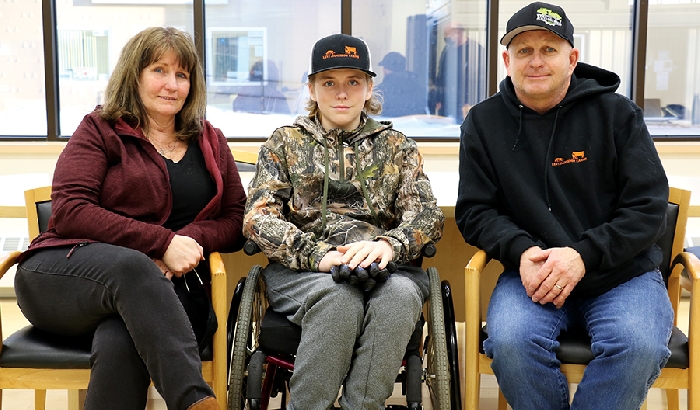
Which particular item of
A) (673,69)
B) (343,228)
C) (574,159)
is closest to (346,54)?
(343,228)

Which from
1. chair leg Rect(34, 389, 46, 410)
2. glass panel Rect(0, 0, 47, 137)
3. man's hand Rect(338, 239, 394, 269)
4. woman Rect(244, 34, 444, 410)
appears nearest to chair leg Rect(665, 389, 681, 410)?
woman Rect(244, 34, 444, 410)

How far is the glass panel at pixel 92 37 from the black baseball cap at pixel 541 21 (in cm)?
336

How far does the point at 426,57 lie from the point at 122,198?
3.45 metres

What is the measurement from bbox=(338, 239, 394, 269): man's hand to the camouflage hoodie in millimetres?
84

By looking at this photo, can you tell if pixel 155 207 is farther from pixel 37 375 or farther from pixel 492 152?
pixel 492 152

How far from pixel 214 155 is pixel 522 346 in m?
1.04

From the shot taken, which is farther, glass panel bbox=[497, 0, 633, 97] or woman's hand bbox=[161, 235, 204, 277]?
glass panel bbox=[497, 0, 633, 97]

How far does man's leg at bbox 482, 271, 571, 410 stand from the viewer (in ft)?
5.90

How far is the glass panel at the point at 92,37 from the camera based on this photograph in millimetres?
4938

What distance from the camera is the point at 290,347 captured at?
191 centimetres

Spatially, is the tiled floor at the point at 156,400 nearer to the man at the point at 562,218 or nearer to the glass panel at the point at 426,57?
the man at the point at 562,218

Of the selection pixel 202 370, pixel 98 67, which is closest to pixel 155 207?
pixel 202 370

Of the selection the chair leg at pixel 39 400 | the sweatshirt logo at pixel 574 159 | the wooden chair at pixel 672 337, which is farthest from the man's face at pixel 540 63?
the chair leg at pixel 39 400

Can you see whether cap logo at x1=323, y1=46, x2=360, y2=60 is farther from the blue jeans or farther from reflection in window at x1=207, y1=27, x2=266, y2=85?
reflection in window at x1=207, y1=27, x2=266, y2=85
